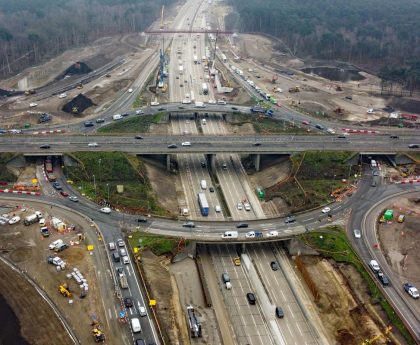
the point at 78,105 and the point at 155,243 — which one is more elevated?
the point at 78,105

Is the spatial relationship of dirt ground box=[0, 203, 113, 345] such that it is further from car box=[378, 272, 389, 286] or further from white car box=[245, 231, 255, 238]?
car box=[378, 272, 389, 286]

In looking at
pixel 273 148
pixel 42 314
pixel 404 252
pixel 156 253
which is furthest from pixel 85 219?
pixel 404 252

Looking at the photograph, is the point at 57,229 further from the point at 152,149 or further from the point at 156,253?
the point at 152,149

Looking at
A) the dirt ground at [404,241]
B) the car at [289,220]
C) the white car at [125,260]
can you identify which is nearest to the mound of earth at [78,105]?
the white car at [125,260]

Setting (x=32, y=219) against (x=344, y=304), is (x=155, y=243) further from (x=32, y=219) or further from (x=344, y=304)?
(x=344, y=304)

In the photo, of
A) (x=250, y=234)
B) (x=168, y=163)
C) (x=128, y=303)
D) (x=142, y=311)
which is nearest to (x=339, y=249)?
(x=250, y=234)

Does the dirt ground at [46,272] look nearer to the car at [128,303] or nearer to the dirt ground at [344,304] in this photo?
the car at [128,303]
